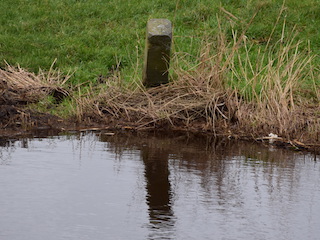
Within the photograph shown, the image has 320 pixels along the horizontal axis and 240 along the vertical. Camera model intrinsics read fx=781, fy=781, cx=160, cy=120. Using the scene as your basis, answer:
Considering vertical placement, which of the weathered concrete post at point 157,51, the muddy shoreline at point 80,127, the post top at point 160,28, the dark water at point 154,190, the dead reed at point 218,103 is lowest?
the dark water at point 154,190

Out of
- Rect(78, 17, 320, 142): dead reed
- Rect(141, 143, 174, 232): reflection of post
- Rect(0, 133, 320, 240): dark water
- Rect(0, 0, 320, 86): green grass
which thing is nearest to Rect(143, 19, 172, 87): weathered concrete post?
Rect(78, 17, 320, 142): dead reed

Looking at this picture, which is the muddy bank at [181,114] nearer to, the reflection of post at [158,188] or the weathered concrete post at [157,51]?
the weathered concrete post at [157,51]

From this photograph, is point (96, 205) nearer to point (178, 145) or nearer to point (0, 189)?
point (0, 189)

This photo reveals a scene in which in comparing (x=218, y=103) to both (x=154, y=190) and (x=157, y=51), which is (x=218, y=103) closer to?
(x=157, y=51)

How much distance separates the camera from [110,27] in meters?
14.9

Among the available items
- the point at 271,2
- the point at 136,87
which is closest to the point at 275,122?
the point at 136,87

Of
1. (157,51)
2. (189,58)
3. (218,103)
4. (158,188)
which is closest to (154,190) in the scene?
(158,188)

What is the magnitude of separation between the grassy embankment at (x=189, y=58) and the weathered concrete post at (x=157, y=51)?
0.20m

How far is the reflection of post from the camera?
5.78m

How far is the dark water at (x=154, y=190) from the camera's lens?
5.55 m

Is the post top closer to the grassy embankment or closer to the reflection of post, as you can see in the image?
the grassy embankment

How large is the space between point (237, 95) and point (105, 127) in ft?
5.95

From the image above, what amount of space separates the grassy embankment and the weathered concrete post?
8.0 inches

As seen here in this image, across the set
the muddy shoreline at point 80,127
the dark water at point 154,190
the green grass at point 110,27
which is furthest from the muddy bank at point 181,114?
the green grass at point 110,27
